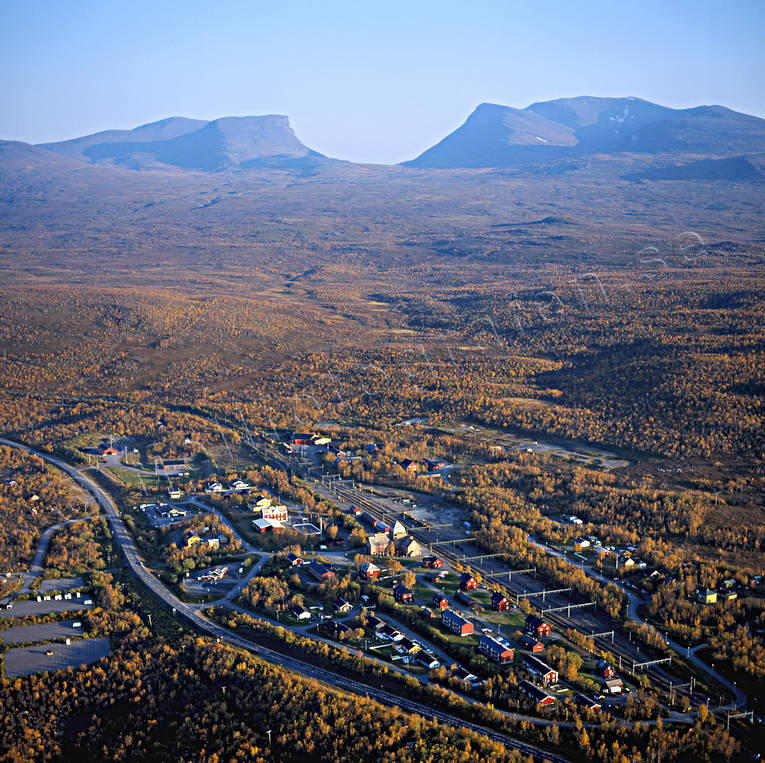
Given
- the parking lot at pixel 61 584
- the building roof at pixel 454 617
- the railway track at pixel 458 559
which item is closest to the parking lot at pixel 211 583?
the parking lot at pixel 61 584

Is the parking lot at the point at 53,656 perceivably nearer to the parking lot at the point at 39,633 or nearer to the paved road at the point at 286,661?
the parking lot at the point at 39,633

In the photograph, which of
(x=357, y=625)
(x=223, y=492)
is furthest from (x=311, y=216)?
(x=357, y=625)

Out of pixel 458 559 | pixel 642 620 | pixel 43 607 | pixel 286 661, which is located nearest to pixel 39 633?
pixel 43 607

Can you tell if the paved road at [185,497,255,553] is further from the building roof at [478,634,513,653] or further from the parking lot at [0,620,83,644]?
the building roof at [478,634,513,653]

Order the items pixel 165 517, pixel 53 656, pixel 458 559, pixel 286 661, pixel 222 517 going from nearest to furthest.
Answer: pixel 286 661 → pixel 53 656 → pixel 458 559 → pixel 165 517 → pixel 222 517

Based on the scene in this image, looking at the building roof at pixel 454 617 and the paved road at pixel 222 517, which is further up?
the building roof at pixel 454 617

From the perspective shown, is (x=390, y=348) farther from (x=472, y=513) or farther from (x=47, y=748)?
(x=47, y=748)

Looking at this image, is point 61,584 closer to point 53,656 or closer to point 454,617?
point 53,656

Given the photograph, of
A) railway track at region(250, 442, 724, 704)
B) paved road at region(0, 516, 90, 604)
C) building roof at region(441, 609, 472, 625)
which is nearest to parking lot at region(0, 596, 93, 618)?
paved road at region(0, 516, 90, 604)
